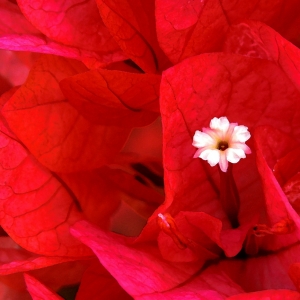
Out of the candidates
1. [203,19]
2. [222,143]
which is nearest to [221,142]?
[222,143]

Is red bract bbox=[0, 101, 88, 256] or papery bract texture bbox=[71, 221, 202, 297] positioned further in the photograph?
red bract bbox=[0, 101, 88, 256]

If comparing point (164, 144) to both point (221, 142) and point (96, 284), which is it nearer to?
point (221, 142)

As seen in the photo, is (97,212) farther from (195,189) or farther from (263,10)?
(263,10)

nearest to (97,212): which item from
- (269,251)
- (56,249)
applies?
(56,249)

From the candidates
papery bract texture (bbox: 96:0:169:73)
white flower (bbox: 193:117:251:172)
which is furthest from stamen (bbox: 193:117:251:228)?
papery bract texture (bbox: 96:0:169:73)

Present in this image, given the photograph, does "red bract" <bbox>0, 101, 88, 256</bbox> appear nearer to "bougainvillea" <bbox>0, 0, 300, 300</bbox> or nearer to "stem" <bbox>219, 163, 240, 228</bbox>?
"bougainvillea" <bbox>0, 0, 300, 300</bbox>

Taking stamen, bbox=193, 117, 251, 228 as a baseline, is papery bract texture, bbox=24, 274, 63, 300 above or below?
below

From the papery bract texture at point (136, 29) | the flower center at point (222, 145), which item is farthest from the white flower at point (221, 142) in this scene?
the papery bract texture at point (136, 29)

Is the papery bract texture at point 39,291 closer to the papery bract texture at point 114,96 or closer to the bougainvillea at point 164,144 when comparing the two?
the bougainvillea at point 164,144
